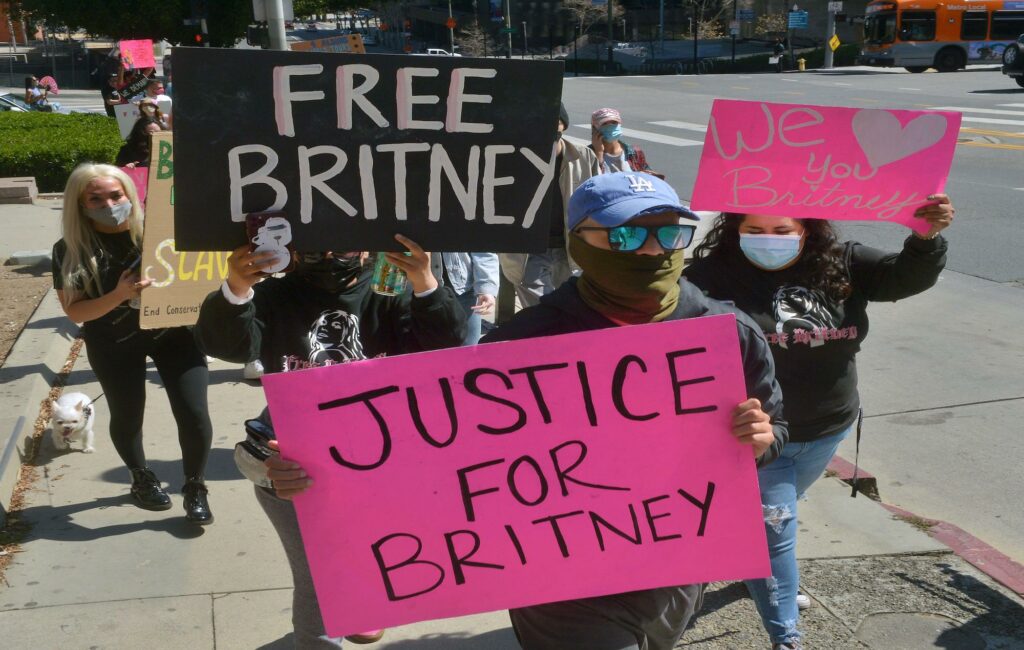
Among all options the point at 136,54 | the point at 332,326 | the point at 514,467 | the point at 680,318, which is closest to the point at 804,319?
the point at 680,318

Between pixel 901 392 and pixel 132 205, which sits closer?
pixel 132 205

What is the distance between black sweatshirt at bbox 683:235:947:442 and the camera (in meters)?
3.55

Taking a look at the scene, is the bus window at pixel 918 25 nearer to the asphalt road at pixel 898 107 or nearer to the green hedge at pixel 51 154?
the asphalt road at pixel 898 107

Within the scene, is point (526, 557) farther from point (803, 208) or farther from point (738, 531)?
point (803, 208)

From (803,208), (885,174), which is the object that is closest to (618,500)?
(803,208)

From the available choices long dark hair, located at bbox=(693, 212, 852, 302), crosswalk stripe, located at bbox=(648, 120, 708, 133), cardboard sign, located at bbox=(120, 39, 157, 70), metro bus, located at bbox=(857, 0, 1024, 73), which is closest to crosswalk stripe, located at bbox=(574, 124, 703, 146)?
crosswalk stripe, located at bbox=(648, 120, 708, 133)

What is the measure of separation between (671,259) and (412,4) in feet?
291

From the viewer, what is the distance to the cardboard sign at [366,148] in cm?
258

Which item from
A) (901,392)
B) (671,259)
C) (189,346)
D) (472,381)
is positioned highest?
(671,259)

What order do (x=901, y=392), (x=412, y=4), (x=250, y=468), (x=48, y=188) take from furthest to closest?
(x=412, y=4) → (x=48, y=188) → (x=901, y=392) → (x=250, y=468)

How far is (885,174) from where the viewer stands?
3881 millimetres

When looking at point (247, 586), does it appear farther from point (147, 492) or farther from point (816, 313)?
point (816, 313)

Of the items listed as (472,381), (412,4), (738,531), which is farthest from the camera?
(412,4)

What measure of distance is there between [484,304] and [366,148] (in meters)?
2.49
